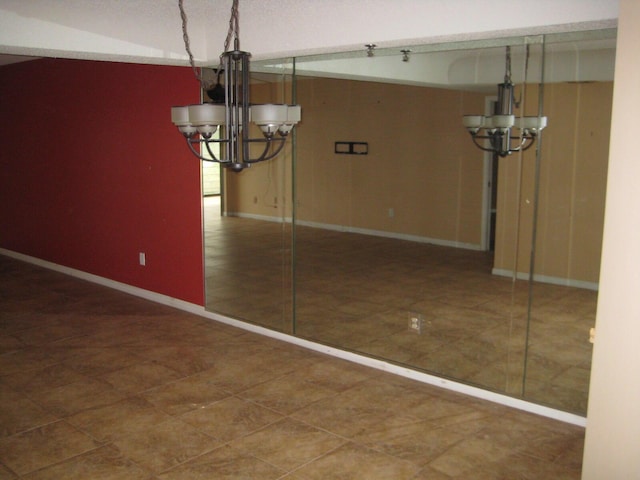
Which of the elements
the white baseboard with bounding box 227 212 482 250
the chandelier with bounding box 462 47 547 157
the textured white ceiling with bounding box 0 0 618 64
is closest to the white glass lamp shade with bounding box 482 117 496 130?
the chandelier with bounding box 462 47 547 157

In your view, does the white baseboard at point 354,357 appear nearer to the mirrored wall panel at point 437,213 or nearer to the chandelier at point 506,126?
the mirrored wall panel at point 437,213

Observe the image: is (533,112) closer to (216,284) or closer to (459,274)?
(459,274)

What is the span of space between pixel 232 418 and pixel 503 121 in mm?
2364

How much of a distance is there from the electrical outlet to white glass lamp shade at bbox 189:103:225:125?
2391mm

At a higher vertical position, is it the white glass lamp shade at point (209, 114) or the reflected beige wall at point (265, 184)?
the white glass lamp shade at point (209, 114)

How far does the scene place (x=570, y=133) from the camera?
11.8 ft

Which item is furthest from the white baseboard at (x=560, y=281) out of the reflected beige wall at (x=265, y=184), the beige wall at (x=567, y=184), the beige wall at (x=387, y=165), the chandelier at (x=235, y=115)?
the reflected beige wall at (x=265, y=184)

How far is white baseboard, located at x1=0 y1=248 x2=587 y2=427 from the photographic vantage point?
Answer: 384cm

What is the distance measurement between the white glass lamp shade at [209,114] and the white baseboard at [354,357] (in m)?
2.39

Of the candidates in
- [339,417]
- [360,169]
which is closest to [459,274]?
[360,169]

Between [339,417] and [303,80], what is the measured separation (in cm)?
240

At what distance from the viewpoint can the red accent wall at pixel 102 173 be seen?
582 centimetres

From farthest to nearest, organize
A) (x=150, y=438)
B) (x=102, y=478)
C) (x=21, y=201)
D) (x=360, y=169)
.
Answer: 1. (x=21, y=201)
2. (x=360, y=169)
3. (x=150, y=438)
4. (x=102, y=478)

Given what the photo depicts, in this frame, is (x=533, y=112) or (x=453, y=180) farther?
(x=453, y=180)
